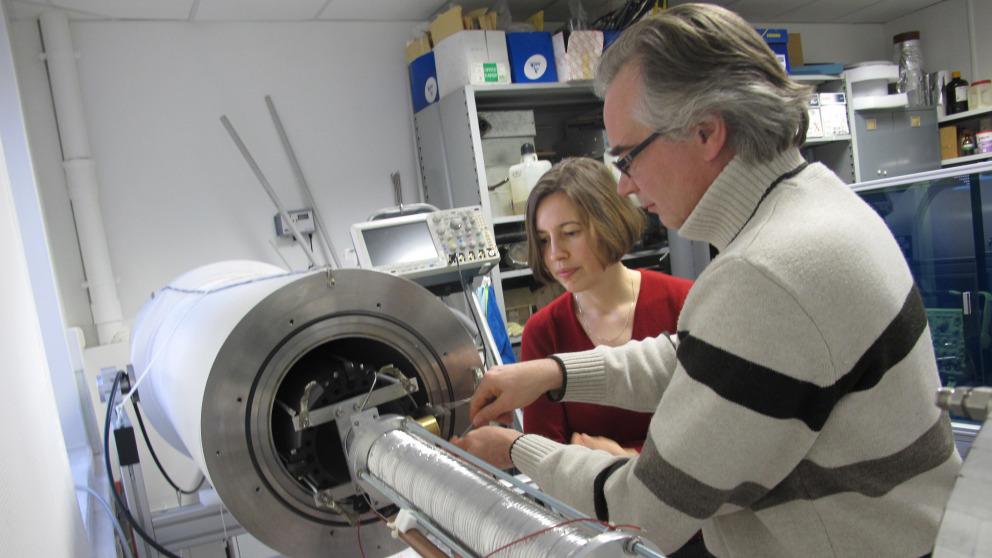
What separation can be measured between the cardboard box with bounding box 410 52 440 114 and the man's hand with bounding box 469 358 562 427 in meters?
2.32

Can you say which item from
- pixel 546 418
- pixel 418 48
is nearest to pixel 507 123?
pixel 418 48

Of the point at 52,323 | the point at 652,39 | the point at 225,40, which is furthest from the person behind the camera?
the point at 225,40

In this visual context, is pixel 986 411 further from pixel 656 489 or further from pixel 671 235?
pixel 671 235

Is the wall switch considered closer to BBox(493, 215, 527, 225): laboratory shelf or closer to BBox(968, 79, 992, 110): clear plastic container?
BBox(493, 215, 527, 225): laboratory shelf

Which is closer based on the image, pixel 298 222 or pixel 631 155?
pixel 631 155

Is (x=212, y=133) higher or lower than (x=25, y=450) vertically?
higher

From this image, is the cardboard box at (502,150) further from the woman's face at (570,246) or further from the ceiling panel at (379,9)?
the woman's face at (570,246)

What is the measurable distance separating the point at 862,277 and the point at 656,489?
314 mm

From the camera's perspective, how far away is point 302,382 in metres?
0.90

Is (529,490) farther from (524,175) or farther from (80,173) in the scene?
(80,173)

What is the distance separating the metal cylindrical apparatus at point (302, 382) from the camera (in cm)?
77

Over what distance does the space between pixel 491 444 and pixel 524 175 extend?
7.14 feet

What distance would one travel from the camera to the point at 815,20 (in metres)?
4.71

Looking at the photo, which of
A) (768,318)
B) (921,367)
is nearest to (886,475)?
(921,367)
